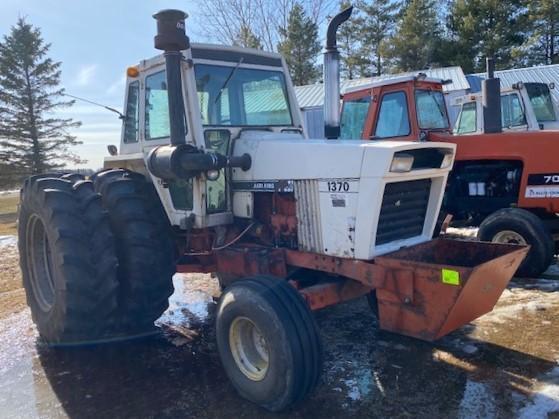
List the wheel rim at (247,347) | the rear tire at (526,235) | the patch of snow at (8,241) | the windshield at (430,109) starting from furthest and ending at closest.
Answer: the patch of snow at (8,241)
the windshield at (430,109)
the rear tire at (526,235)
the wheel rim at (247,347)

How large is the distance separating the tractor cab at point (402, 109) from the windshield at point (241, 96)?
307 centimetres

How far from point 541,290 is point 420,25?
3021 centimetres

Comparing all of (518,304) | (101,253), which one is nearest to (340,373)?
(101,253)

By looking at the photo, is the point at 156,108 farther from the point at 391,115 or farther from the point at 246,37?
the point at 246,37

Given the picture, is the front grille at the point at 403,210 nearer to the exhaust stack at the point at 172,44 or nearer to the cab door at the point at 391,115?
the exhaust stack at the point at 172,44

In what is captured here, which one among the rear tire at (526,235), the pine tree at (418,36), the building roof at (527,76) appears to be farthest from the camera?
the pine tree at (418,36)

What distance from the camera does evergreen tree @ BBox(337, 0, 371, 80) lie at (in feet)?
120

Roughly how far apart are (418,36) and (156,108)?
31.2 m

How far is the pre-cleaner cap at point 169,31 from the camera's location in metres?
3.50

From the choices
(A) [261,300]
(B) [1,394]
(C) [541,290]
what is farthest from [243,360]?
(C) [541,290]

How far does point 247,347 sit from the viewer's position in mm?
3512

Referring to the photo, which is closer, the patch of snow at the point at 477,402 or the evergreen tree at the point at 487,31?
the patch of snow at the point at 477,402

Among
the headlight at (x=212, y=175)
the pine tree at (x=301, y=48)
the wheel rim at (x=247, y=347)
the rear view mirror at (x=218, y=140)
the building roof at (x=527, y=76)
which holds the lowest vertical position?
the wheel rim at (x=247, y=347)

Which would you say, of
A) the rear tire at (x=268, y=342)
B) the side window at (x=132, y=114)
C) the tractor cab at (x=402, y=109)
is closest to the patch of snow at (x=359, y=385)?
the rear tire at (x=268, y=342)
